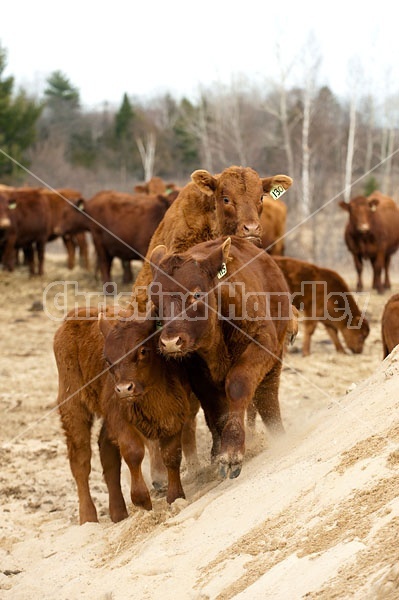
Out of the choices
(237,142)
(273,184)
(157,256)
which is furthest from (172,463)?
(237,142)

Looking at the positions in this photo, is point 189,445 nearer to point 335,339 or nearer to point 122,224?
point 335,339

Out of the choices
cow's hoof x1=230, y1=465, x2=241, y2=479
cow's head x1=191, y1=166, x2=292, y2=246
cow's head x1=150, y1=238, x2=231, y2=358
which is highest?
cow's head x1=191, y1=166, x2=292, y2=246

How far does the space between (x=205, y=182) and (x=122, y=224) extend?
500 inches

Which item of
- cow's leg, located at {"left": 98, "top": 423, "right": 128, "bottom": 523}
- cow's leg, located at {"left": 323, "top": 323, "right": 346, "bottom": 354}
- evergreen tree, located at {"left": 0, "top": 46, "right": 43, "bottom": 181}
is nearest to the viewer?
cow's leg, located at {"left": 98, "top": 423, "right": 128, "bottom": 523}

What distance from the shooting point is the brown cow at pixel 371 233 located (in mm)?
21203

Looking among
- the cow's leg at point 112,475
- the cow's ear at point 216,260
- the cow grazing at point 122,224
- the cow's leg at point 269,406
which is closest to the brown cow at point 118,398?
the cow's leg at point 112,475

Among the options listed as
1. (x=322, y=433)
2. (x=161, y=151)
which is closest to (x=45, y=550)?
(x=322, y=433)

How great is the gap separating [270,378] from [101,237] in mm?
13838

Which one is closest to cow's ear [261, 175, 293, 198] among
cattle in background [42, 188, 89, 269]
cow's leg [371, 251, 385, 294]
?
cow's leg [371, 251, 385, 294]

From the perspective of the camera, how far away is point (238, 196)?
26.5 ft

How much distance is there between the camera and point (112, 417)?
6.70 m

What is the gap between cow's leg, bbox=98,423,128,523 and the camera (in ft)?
23.1

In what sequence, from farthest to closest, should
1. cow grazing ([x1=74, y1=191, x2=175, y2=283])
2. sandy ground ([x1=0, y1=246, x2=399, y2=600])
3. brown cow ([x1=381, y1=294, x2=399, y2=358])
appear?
cow grazing ([x1=74, y1=191, x2=175, y2=283]) < brown cow ([x1=381, y1=294, x2=399, y2=358]) < sandy ground ([x1=0, y1=246, x2=399, y2=600])

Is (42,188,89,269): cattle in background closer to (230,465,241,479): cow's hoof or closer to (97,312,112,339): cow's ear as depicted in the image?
(97,312,112,339): cow's ear
